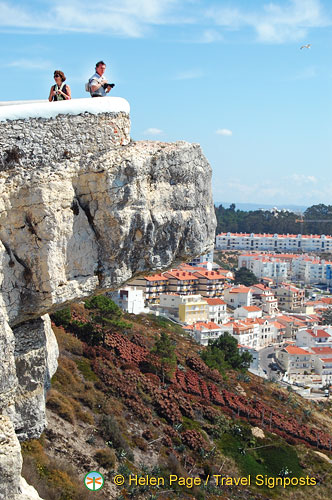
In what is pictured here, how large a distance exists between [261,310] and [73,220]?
75.8 metres

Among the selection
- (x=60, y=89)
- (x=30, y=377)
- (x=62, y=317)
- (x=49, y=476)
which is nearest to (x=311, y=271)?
(x=62, y=317)

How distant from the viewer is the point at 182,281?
8188 centimetres

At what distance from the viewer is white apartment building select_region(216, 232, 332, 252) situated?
5920 inches

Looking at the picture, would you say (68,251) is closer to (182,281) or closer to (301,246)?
(182,281)

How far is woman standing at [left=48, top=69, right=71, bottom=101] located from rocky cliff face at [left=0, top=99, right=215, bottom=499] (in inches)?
30.0

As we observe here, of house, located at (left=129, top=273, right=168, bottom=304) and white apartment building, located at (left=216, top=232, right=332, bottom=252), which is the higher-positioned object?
white apartment building, located at (left=216, top=232, right=332, bottom=252)

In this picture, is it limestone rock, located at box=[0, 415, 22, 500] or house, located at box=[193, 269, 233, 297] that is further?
house, located at box=[193, 269, 233, 297]

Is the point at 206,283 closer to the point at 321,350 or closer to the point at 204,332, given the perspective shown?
the point at 321,350

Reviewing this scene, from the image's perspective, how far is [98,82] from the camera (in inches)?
321

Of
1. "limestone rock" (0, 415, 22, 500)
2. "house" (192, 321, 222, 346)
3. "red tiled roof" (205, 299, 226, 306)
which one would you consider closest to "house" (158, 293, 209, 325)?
"red tiled roof" (205, 299, 226, 306)

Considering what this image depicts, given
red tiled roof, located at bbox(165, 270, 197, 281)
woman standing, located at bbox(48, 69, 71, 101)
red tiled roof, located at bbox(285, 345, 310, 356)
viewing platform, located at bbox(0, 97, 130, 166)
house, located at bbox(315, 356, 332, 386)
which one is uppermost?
woman standing, located at bbox(48, 69, 71, 101)

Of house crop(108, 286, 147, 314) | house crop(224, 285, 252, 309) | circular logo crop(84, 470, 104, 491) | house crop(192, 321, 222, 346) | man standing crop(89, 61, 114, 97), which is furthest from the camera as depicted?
house crop(224, 285, 252, 309)

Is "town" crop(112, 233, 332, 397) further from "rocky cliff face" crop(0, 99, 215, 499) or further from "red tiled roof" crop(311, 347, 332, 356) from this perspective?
"rocky cliff face" crop(0, 99, 215, 499)

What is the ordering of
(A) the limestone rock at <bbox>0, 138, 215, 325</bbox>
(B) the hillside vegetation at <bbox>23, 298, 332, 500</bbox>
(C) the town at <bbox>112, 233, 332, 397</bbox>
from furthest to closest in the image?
(C) the town at <bbox>112, 233, 332, 397</bbox>
(B) the hillside vegetation at <bbox>23, 298, 332, 500</bbox>
(A) the limestone rock at <bbox>0, 138, 215, 325</bbox>
